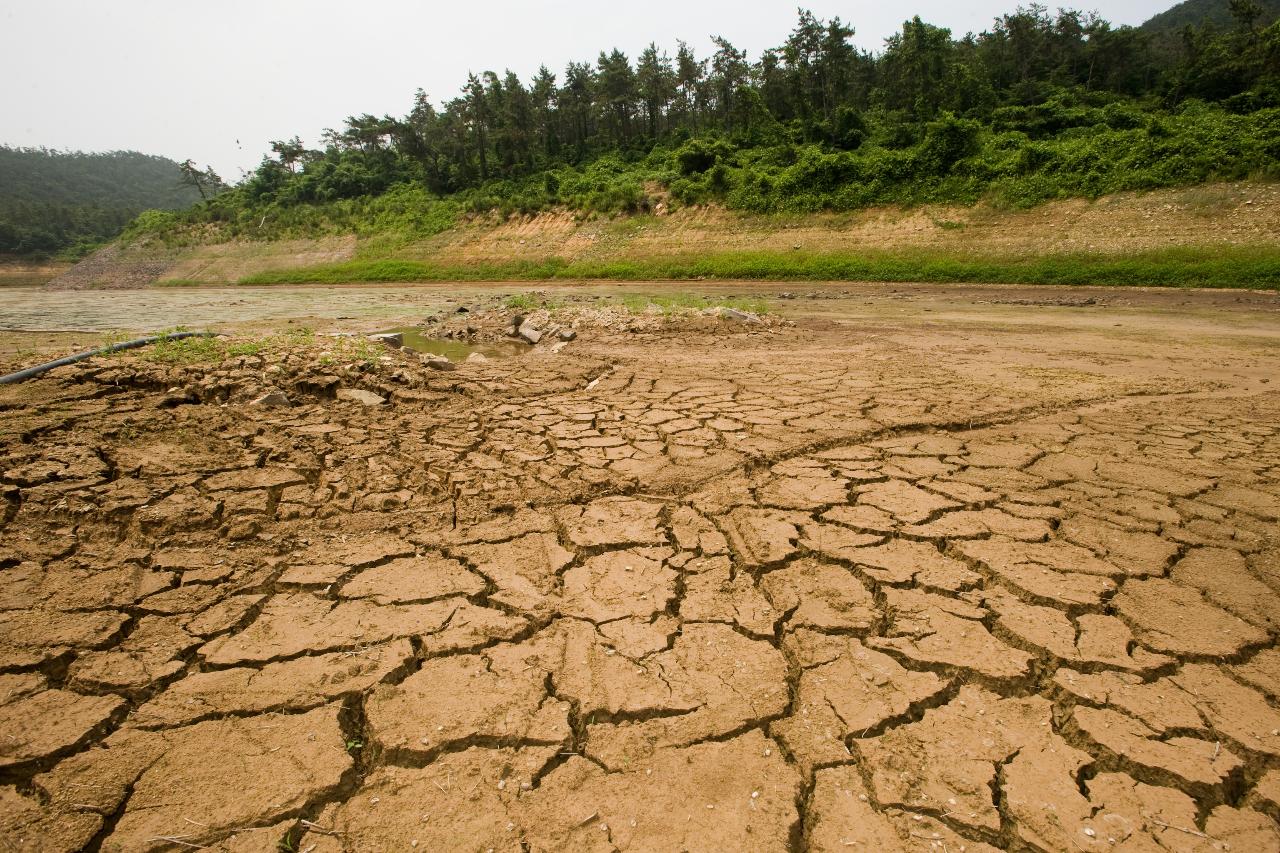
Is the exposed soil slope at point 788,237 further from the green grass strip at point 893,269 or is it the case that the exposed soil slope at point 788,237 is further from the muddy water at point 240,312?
the muddy water at point 240,312

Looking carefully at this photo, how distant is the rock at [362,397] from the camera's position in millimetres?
4324

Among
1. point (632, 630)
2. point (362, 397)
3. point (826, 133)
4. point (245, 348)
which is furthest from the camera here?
point (826, 133)

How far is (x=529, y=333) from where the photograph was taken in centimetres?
816

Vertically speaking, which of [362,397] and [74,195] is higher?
[74,195]

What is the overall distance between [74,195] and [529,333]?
99.1 meters

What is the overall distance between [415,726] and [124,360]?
4.96m

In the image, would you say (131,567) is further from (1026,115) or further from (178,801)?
(1026,115)

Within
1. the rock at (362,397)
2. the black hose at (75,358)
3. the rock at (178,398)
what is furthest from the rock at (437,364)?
the black hose at (75,358)

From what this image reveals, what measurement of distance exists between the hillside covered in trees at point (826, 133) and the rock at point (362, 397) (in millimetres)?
17688

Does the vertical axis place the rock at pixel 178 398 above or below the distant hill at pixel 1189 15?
below

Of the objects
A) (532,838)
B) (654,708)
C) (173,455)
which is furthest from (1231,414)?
(173,455)

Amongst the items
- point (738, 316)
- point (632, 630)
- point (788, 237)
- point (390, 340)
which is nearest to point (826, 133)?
point (788, 237)

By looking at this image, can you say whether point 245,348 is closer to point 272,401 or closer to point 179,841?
point 272,401

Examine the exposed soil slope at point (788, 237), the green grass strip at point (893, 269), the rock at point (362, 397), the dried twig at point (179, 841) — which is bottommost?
the dried twig at point (179, 841)
